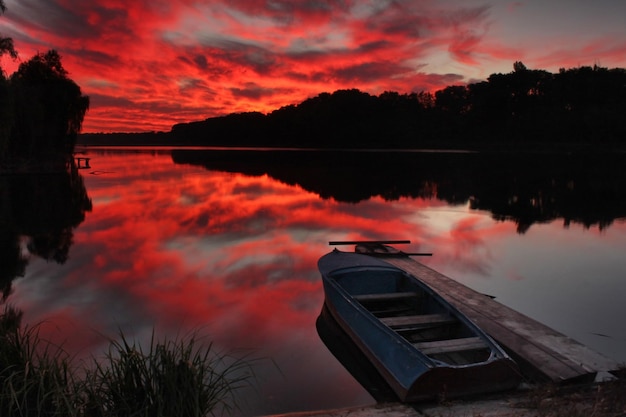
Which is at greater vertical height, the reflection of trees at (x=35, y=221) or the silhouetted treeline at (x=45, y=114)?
the silhouetted treeline at (x=45, y=114)

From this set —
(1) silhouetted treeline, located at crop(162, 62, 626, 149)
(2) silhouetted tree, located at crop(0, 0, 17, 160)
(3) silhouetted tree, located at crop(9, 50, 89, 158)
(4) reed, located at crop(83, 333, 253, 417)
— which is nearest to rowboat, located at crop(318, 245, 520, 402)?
(4) reed, located at crop(83, 333, 253, 417)

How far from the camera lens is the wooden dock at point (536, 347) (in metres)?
5.82

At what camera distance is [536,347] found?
653 cm

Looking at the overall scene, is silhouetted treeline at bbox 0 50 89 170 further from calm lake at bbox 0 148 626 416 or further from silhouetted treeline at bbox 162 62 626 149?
silhouetted treeline at bbox 162 62 626 149

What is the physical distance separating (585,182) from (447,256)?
27302mm

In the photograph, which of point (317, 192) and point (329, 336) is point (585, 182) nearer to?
point (317, 192)

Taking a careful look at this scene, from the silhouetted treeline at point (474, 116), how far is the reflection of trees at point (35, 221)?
289ft

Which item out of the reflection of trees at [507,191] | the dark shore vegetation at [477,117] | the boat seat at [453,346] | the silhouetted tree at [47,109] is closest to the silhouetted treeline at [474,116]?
the dark shore vegetation at [477,117]

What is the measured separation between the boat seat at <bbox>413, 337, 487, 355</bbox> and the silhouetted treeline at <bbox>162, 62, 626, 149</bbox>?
91.1 meters

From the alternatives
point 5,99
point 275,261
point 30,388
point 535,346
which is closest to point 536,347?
point 535,346

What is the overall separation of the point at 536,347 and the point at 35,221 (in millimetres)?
19327

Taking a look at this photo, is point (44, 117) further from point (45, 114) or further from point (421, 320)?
point (421, 320)

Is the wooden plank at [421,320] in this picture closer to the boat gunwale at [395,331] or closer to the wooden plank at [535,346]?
the boat gunwale at [395,331]

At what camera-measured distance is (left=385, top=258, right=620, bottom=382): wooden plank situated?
586cm
